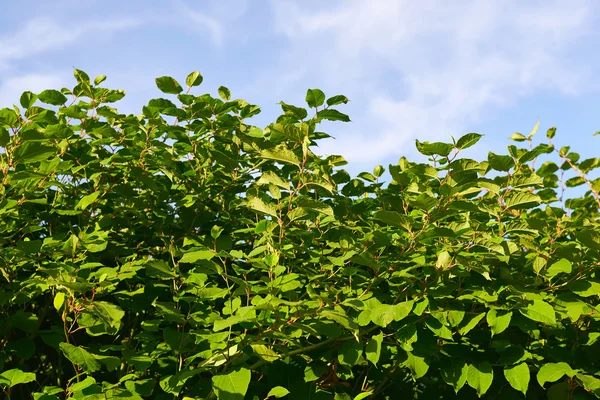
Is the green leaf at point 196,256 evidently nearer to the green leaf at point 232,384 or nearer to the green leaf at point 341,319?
the green leaf at point 232,384

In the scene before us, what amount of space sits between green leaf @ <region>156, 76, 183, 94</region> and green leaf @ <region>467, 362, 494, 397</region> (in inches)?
83.0

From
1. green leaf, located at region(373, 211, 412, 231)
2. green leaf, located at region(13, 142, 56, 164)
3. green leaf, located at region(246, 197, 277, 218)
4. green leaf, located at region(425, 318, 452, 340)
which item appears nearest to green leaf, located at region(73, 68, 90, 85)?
green leaf, located at region(13, 142, 56, 164)

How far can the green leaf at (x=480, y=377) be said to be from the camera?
106 inches

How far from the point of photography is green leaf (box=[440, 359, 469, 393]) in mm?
2748

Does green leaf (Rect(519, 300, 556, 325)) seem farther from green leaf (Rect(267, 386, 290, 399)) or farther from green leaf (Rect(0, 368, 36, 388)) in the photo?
green leaf (Rect(0, 368, 36, 388))

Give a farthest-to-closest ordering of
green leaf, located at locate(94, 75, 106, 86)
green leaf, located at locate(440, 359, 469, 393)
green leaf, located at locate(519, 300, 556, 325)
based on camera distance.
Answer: green leaf, located at locate(94, 75, 106, 86) → green leaf, located at locate(440, 359, 469, 393) → green leaf, located at locate(519, 300, 556, 325)

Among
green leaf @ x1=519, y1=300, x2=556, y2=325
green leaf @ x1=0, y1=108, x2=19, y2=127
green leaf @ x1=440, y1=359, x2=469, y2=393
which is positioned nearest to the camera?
green leaf @ x1=519, y1=300, x2=556, y2=325

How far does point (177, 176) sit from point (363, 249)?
1.15 m

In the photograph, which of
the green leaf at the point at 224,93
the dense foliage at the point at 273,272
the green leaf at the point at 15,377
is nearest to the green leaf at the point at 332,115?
the dense foliage at the point at 273,272

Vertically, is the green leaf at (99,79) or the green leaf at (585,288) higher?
the green leaf at (99,79)

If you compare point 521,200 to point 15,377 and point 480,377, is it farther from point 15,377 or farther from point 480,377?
point 15,377

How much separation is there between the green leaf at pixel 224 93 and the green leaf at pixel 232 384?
5.50ft

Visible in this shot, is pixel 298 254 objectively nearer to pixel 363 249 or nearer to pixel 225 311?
pixel 363 249

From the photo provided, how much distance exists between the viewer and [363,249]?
2.86 metres
